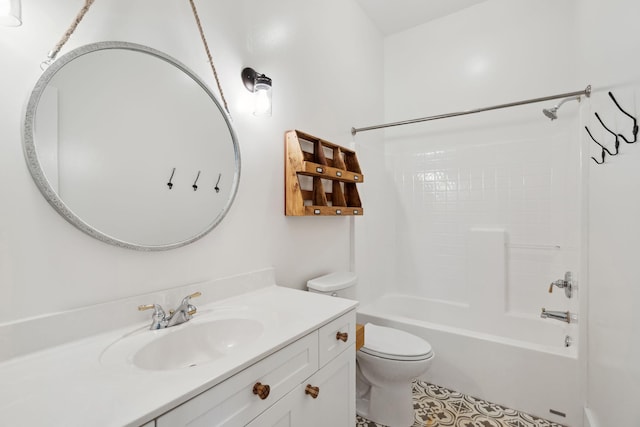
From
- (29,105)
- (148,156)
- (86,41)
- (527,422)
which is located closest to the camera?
(29,105)

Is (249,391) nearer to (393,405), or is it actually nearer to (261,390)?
(261,390)

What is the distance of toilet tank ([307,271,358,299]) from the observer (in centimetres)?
162

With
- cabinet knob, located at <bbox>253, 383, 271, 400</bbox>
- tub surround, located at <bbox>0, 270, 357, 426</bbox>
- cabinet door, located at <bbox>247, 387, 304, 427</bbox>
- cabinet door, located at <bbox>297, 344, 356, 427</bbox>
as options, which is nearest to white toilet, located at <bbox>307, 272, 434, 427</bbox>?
cabinet door, located at <bbox>297, 344, 356, 427</bbox>

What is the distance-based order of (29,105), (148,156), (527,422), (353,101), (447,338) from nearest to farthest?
(29,105) < (148,156) < (527,422) < (447,338) < (353,101)

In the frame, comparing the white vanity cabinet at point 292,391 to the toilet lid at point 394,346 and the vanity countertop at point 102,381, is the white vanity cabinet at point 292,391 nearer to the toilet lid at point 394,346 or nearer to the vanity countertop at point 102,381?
the vanity countertop at point 102,381

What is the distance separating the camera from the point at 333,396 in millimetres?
1095

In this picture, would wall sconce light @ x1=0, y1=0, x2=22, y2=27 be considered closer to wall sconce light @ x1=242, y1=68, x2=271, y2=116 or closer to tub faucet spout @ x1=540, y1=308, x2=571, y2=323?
wall sconce light @ x1=242, y1=68, x2=271, y2=116

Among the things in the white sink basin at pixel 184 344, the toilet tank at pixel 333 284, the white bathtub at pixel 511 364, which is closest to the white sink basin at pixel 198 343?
the white sink basin at pixel 184 344

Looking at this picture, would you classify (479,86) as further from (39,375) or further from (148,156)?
(39,375)

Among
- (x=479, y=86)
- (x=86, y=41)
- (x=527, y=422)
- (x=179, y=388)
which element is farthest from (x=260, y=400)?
(x=479, y=86)

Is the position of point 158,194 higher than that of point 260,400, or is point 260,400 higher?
point 158,194

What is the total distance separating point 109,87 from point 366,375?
182 centimetres

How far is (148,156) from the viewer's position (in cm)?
104

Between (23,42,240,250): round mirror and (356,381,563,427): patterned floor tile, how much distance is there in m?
1.53
